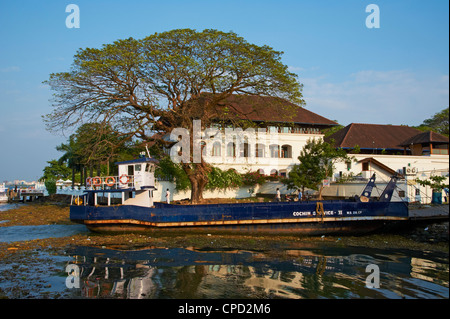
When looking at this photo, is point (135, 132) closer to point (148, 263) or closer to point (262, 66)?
point (262, 66)

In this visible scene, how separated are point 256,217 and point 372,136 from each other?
2686 cm

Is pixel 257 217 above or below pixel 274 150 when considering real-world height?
below

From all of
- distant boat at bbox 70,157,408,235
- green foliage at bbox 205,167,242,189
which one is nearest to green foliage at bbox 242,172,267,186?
green foliage at bbox 205,167,242,189

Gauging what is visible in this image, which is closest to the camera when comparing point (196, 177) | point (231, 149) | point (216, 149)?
point (196, 177)

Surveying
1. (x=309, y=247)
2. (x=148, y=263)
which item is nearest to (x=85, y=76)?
(x=148, y=263)

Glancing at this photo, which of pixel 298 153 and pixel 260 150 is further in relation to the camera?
pixel 298 153

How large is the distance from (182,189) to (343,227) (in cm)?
1503

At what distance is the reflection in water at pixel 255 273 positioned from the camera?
33.8 ft

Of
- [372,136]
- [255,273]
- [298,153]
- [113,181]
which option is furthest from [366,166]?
[255,273]

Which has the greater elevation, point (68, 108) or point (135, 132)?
point (68, 108)

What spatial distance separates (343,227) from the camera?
19.7m

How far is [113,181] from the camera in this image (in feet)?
67.8

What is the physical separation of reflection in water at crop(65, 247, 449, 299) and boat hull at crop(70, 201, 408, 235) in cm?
351

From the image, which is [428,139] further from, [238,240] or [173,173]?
[238,240]
